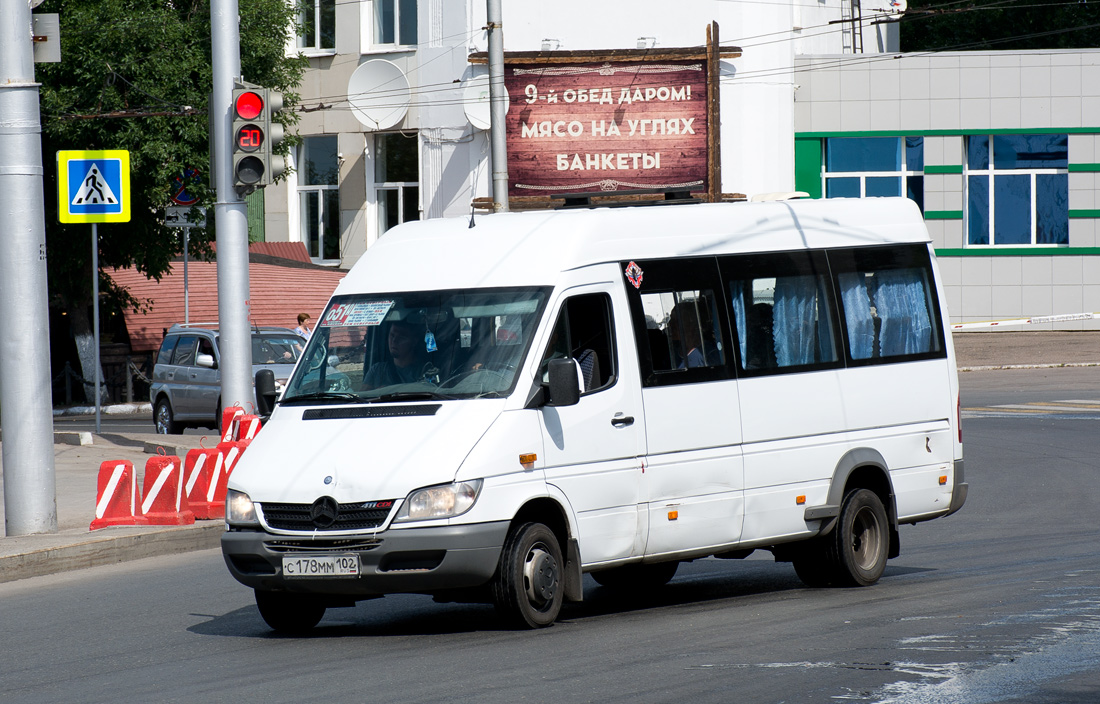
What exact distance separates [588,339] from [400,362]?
1.08m

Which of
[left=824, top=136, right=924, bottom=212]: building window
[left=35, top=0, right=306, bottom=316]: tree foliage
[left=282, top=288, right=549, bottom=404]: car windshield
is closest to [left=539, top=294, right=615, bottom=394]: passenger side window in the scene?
[left=282, top=288, right=549, bottom=404]: car windshield

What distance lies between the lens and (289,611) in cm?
845

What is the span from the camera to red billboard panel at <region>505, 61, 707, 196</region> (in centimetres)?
3391

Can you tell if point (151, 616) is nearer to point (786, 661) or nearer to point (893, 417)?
point (786, 661)

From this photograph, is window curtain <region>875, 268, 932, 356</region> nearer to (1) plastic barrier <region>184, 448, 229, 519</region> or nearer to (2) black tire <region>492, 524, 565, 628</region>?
(2) black tire <region>492, 524, 565, 628</region>

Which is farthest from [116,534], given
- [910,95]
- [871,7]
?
[871,7]

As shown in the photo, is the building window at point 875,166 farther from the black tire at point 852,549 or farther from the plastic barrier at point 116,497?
the black tire at point 852,549

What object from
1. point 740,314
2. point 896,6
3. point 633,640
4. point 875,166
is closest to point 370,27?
point 875,166

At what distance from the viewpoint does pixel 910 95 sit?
36219mm

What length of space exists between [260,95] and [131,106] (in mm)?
15055

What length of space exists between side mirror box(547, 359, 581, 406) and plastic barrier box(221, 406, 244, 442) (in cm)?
709

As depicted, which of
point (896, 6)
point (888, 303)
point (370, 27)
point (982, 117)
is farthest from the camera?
point (896, 6)

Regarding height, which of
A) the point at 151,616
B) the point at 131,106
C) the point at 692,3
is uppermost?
the point at 692,3

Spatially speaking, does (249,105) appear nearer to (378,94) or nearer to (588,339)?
(588,339)
